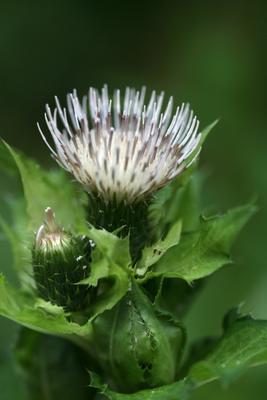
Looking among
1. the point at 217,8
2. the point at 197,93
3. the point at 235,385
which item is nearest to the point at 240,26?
the point at 217,8

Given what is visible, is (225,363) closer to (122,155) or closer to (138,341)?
(138,341)

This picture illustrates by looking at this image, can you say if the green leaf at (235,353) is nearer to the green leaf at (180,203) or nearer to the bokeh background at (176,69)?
the green leaf at (180,203)

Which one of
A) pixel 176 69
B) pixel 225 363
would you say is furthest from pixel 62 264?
pixel 176 69

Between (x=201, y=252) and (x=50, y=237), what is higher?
(x=50, y=237)

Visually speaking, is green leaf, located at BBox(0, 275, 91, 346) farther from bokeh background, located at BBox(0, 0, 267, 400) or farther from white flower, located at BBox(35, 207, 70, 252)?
bokeh background, located at BBox(0, 0, 267, 400)

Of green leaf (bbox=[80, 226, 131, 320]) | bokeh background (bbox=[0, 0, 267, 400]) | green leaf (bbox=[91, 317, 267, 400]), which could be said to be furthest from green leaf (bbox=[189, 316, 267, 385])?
bokeh background (bbox=[0, 0, 267, 400])

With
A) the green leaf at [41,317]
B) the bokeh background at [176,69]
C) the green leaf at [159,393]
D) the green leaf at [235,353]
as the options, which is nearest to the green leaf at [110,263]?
the green leaf at [41,317]
